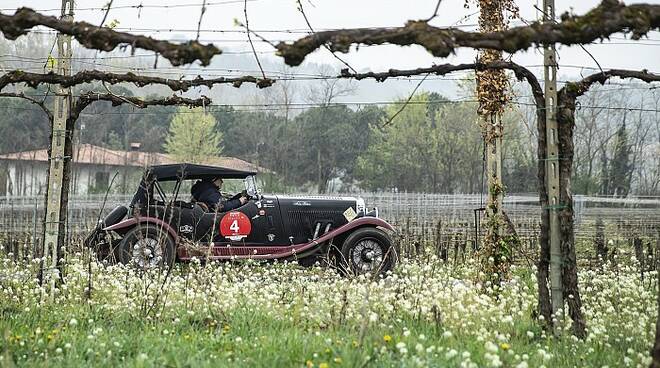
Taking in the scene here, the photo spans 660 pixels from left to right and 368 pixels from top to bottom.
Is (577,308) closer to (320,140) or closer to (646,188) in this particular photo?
(320,140)

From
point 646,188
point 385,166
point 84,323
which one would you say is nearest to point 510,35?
point 84,323

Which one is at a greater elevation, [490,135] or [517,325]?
[490,135]

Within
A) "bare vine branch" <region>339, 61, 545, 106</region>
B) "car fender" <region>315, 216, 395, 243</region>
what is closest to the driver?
"car fender" <region>315, 216, 395, 243</region>

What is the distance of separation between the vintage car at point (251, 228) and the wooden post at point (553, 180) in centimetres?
635

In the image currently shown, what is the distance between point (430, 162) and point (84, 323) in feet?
122

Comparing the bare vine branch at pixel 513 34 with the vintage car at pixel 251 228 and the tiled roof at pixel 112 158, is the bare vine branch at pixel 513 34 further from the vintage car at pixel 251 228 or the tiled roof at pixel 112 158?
the tiled roof at pixel 112 158

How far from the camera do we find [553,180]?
7539mm

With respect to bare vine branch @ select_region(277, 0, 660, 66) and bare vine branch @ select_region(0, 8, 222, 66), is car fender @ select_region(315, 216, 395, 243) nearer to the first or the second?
bare vine branch @ select_region(0, 8, 222, 66)

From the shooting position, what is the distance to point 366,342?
5.89 metres

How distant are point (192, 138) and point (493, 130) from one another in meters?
29.3

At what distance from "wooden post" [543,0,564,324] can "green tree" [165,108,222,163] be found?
3138cm

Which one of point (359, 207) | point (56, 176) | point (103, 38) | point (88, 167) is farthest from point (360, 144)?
point (103, 38)

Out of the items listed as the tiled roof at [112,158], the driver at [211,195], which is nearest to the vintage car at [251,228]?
the driver at [211,195]

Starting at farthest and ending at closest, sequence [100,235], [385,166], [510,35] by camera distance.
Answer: [385,166], [100,235], [510,35]
